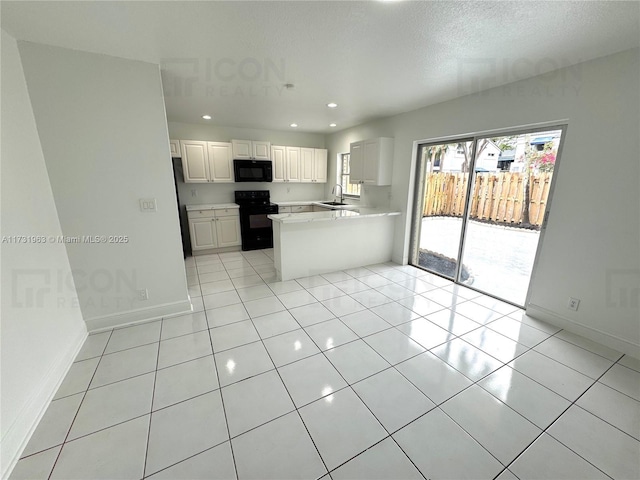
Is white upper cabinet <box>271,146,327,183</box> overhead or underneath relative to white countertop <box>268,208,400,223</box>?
overhead

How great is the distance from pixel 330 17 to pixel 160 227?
228 centimetres

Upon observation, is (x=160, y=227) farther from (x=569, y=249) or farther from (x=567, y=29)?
(x=569, y=249)

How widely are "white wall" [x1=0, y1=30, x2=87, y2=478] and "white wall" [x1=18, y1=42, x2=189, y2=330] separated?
10cm

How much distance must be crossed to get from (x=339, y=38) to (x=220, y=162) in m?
Result: 3.61

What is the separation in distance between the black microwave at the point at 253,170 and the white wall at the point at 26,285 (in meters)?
3.07

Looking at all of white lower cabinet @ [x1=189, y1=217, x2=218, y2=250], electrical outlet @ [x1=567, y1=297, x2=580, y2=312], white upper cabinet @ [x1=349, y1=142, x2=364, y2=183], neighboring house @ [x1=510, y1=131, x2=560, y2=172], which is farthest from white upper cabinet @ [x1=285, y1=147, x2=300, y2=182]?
electrical outlet @ [x1=567, y1=297, x2=580, y2=312]

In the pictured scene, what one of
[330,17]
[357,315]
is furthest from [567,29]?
[357,315]

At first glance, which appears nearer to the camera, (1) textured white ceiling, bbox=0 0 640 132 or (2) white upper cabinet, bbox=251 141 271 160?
(1) textured white ceiling, bbox=0 0 640 132

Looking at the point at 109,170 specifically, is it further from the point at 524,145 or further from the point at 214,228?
the point at 524,145

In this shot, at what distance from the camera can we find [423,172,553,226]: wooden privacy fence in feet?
8.77

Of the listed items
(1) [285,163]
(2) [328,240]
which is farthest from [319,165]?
(2) [328,240]

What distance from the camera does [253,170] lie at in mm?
5098

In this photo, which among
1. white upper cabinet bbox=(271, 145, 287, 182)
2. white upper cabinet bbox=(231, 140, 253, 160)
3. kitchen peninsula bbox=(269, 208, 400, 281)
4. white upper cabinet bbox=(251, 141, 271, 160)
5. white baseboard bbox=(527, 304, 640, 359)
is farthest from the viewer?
white upper cabinet bbox=(271, 145, 287, 182)

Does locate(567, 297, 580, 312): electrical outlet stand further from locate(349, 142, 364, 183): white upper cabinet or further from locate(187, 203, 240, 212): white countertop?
locate(187, 203, 240, 212): white countertop
